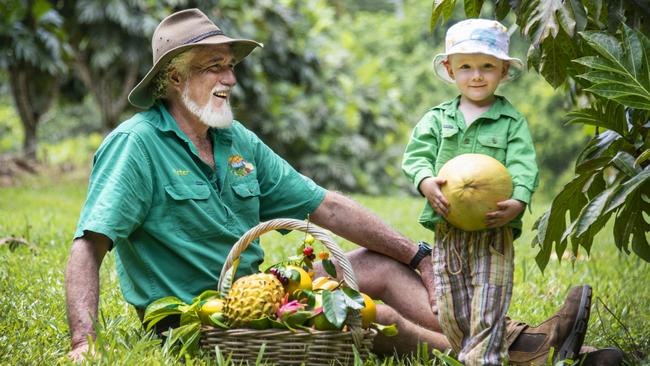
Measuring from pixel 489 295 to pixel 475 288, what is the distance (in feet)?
0.19

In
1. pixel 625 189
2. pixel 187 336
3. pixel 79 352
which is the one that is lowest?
pixel 79 352

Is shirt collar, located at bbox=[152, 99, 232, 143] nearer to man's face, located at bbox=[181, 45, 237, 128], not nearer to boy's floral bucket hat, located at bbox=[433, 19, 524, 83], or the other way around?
man's face, located at bbox=[181, 45, 237, 128]

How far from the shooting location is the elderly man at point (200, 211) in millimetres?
3025

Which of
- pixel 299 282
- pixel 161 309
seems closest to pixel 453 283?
pixel 299 282

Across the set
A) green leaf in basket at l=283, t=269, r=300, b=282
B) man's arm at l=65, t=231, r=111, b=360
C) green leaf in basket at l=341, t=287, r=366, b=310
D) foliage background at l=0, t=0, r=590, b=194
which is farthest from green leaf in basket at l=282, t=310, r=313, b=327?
foliage background at l=0, t=0, r=590, b=194

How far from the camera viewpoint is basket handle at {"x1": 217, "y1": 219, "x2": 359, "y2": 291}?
116 inches

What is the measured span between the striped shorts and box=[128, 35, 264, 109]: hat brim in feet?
3.87

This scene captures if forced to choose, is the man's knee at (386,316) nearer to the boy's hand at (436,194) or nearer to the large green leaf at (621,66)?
the boy's hand at (436,194)

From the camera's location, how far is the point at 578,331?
300cm

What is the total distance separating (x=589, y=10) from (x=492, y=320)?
1.07 meters

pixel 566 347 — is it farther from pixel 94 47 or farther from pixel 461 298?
pixel 94 47

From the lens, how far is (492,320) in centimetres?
288

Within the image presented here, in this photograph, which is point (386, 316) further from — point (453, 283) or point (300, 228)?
point (300, 228)

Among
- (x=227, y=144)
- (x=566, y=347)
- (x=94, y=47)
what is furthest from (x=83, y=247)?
(x=94, y=47)
